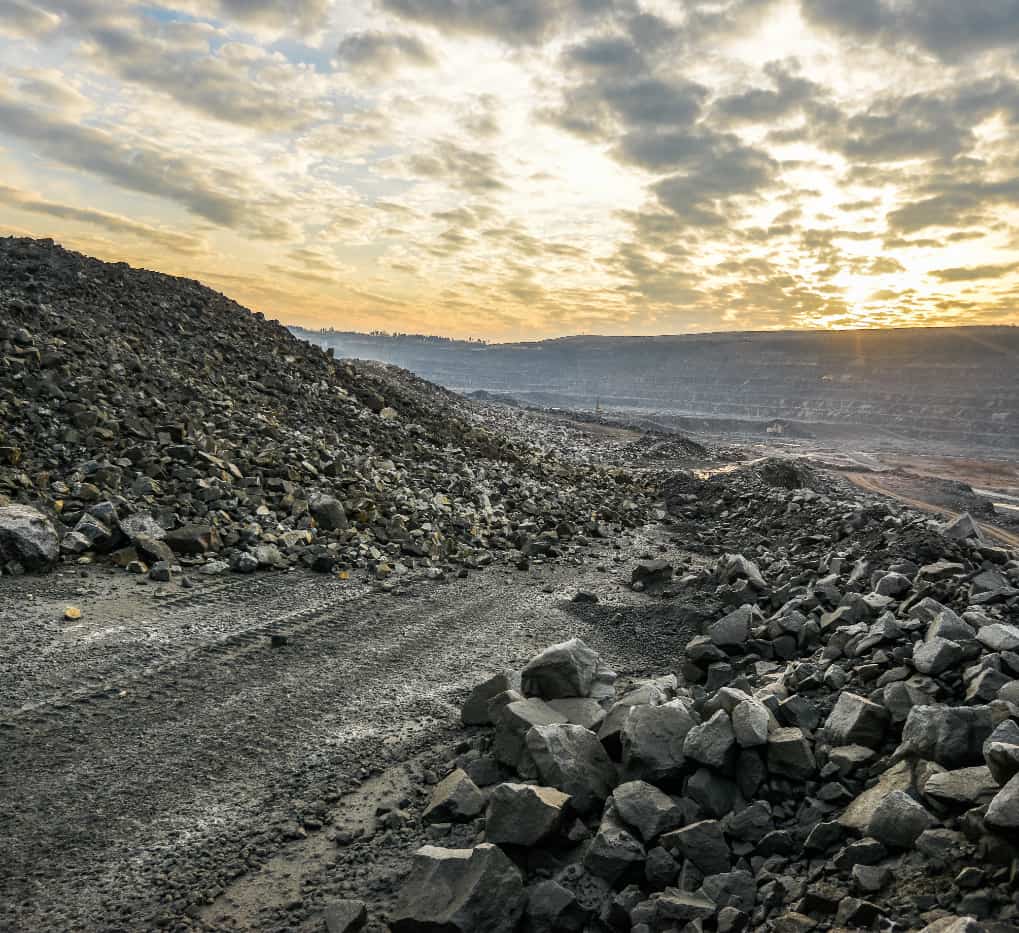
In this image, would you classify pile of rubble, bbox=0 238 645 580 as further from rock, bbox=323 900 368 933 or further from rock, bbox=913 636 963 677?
rock, bbox=913 636 963 677

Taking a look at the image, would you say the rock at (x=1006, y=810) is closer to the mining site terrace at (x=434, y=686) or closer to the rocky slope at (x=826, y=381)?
the mining site terrace at (x=434, y=686)

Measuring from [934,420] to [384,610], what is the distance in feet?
286

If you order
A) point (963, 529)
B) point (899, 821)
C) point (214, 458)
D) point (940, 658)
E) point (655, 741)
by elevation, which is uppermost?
point (963, 529)

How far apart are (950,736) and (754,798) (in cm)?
104

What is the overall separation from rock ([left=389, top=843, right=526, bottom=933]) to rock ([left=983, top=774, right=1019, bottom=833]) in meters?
2.00

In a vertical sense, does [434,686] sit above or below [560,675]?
below

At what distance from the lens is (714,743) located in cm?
368

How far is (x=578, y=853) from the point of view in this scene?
136 inches

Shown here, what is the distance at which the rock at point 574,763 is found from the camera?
12.3ft

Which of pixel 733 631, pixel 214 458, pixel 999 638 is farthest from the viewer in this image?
pixel 214 458

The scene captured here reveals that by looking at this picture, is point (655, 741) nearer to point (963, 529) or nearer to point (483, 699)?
point (483, 699)

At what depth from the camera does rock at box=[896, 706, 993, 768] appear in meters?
3.21

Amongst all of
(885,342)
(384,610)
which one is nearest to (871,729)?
(384,610)

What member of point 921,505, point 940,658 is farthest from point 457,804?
point 921,505
